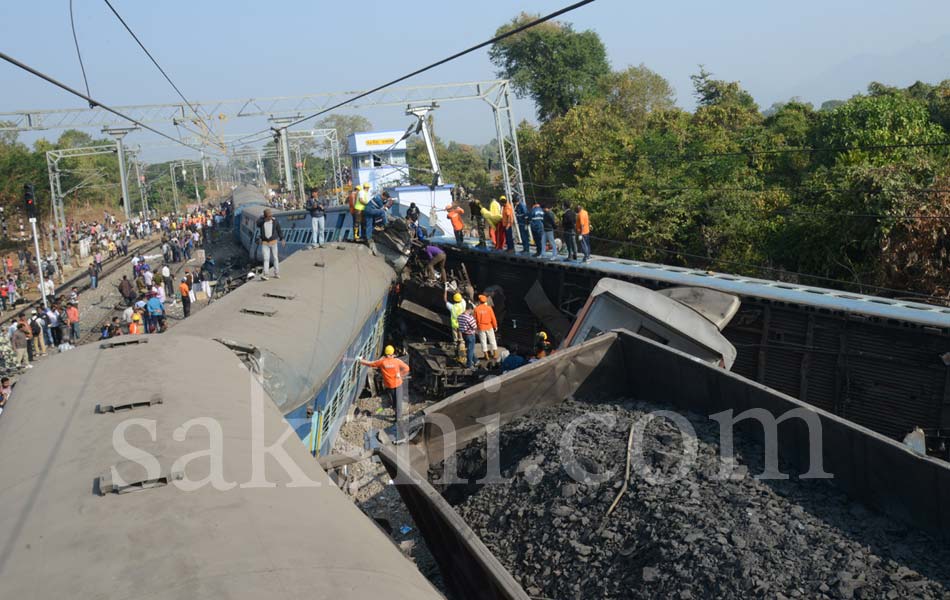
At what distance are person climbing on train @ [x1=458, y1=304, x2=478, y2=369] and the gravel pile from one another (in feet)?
25.2

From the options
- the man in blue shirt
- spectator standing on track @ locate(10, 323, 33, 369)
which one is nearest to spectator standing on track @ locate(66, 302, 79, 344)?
spectator standing on track @ locate(10, 323, 33, 369)

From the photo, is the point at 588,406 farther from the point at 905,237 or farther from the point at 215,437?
the point at 905,237

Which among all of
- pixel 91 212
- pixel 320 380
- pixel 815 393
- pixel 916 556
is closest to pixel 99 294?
pixel 320 380

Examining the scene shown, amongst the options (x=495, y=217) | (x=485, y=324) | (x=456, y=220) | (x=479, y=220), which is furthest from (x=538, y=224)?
(x=485, y=324)

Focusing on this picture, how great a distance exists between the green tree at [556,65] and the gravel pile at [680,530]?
5134cm

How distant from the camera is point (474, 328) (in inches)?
557

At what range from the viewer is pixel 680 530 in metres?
4.88

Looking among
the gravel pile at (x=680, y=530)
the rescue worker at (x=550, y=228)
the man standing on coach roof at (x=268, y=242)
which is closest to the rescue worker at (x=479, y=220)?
the rescue worker at (x=550, y=228)

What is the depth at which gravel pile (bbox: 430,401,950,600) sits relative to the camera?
443 centimetres

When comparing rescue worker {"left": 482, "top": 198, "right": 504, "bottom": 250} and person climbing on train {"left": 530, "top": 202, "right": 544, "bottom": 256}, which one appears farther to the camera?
rescue worker {"left": 482, "top": 198, "right": 504, "bottom": 250}

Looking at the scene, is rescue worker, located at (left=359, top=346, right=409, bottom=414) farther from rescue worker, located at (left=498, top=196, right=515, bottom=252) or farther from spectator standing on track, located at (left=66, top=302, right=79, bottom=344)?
spectator standing on track, located at (left=66, top=302, right=79, bottom=344)

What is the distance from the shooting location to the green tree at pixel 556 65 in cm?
5481

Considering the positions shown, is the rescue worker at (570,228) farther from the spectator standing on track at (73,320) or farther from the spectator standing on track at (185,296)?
the spectator standing on track at (73,320)

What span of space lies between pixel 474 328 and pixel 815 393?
6030mm
